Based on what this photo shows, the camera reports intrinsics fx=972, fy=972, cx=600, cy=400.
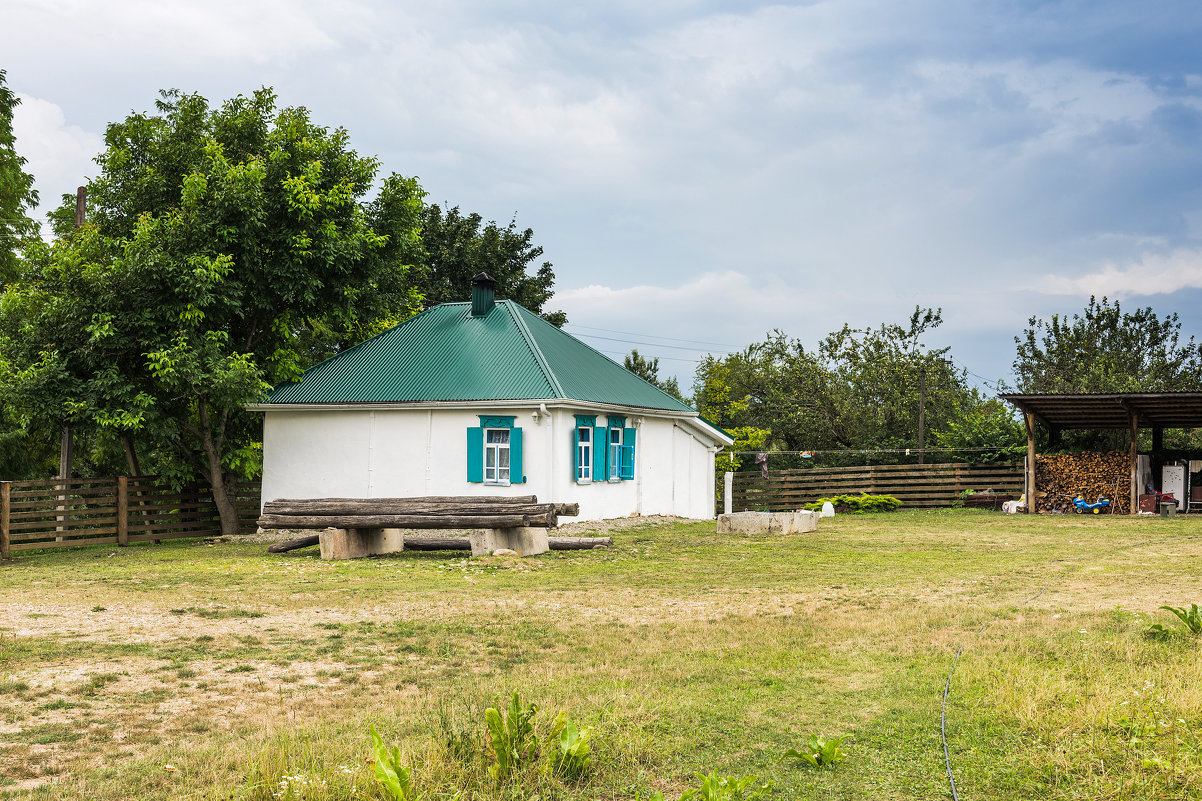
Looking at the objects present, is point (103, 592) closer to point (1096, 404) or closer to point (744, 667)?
point (744, 667)

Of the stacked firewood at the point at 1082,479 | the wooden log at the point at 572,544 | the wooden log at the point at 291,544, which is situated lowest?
the wooden log at the point at 291,544

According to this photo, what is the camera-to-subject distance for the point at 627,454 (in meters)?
22.2

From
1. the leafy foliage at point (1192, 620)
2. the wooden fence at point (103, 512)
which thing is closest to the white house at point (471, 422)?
the wooden fence at point (103, 512)

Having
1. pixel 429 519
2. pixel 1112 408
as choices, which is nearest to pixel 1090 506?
pixel 1112 408

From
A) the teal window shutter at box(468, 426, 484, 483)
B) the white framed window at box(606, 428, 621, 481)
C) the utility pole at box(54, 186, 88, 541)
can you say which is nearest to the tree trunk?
the utility pole at box(54, 186, 88, 541)

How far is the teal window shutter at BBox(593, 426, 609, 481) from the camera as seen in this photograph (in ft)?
68.1

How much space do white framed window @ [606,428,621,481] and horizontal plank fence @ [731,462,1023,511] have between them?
8.85 meters

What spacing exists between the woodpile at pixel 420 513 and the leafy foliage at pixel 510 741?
1007cm

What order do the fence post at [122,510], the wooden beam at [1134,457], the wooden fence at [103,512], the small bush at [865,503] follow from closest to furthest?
the wooden fence at [103,512]
the fence post at [122,510]
the wooden beam at [1134,457]
the small bush at [865,503]

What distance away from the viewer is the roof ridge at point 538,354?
1983 cm

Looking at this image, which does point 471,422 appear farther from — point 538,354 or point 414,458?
point 538,354

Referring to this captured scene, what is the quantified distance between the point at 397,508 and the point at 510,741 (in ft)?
36.6

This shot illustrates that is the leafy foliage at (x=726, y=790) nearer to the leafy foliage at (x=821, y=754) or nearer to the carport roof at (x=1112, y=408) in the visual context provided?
the leafy foliage at (x=821, y=754)

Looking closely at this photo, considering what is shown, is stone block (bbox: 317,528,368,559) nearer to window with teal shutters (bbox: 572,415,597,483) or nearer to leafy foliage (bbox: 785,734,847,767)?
window with teal shutters (bbox: 572,415,597,483)
